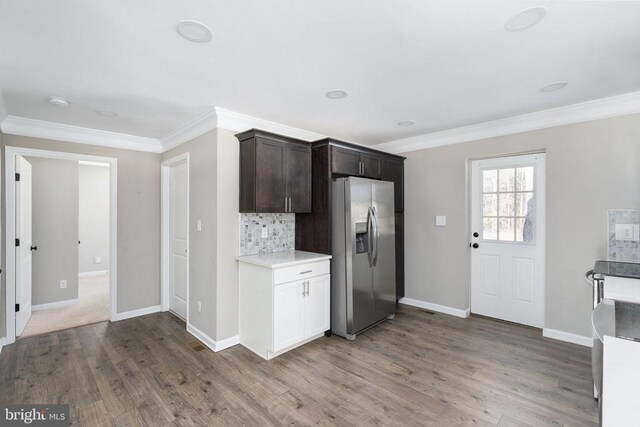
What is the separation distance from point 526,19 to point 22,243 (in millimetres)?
5071

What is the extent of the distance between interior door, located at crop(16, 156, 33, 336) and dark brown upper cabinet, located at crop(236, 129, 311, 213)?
246cm

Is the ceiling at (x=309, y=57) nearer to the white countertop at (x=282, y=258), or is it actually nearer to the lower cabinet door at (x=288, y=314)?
the white countertop at (x=282, y=258)

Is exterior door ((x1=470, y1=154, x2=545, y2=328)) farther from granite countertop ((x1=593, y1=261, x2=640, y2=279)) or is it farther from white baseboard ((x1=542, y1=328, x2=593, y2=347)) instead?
granite countertop ((x1=593, y1=261, x2=640, y2=279))

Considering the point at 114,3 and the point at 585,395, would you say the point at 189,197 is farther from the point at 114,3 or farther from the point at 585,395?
the point at 585,395

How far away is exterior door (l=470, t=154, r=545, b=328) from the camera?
11.5 ft

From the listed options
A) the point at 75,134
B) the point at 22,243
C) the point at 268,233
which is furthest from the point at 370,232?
the point at 22,243

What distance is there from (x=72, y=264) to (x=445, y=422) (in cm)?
529

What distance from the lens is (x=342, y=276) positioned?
3.31 metres

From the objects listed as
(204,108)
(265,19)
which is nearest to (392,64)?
(265,19)

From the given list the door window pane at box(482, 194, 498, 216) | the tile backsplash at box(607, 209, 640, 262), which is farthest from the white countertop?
the tile backsplash at box(607, 209, 640, 262)

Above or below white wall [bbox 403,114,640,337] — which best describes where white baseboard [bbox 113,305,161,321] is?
below

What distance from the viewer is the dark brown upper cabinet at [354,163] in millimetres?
3453

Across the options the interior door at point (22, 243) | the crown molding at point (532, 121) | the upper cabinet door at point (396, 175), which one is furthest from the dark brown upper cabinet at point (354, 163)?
the interior door at point (22, 243)

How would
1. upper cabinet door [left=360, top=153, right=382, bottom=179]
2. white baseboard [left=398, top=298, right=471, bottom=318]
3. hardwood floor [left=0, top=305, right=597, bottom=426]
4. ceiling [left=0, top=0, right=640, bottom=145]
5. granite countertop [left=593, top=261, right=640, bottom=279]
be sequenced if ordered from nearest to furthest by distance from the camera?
1. ceiling [left=0, top=0, right=640, bottom=145]
2. hardwood floor [left=0, top=305, right=597, bottom=426]
3. granite countertop [left=593, top=261, right=640, bottom=279]
4. upper cabinet door [left=360, top=153, right=382, bottom=179]
5. white baseboard [left=398, top=298, right=471, bottom=318]
